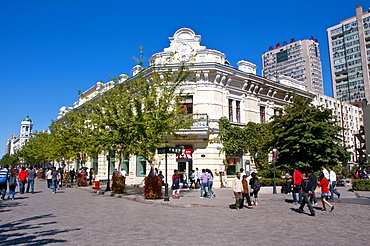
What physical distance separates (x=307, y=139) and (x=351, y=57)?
7942 cm

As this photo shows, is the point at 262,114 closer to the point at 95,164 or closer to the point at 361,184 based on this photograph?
the point at 361,184

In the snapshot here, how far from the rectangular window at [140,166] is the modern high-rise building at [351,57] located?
76.7 metres

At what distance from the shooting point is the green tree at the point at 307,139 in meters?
20.4

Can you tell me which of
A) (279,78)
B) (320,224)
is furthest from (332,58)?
(320,224)

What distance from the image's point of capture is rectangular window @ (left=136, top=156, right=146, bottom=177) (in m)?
25.7

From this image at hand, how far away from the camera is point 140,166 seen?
1030 inches

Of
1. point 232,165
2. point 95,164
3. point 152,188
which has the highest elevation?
point 95,164

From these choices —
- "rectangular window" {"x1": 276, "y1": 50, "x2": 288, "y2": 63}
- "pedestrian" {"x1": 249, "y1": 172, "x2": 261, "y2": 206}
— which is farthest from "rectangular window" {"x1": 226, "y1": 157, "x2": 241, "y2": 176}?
"rectangular window" {"x1": 276, "y1": 50, "x2": 288, "y2": 63}

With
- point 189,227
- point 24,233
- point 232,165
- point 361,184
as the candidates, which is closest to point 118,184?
point 232,165

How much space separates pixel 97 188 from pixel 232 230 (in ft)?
56.0

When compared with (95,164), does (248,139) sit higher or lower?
higher

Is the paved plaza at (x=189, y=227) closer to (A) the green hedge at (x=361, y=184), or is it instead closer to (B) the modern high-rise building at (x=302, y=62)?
(A) the green hedge at (x=361, y=184)

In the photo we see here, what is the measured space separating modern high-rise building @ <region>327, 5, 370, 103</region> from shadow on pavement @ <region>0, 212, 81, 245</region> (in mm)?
90104

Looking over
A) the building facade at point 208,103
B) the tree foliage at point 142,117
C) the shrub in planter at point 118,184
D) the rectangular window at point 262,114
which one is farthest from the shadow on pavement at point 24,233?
the rectangular window at point 262,114
